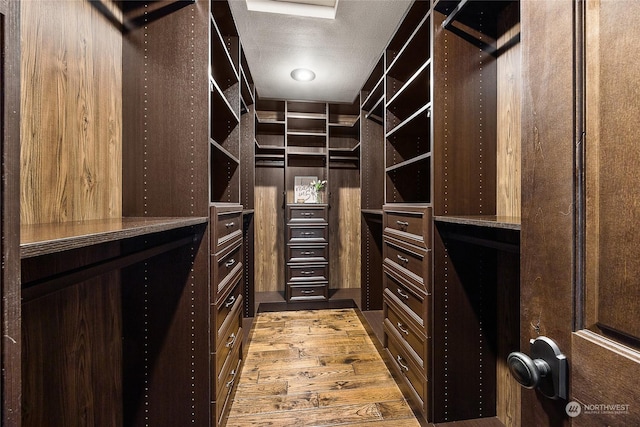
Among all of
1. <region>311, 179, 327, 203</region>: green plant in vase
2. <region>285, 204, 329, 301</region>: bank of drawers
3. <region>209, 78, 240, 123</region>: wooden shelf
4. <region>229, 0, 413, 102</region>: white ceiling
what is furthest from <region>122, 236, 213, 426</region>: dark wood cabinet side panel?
<region>311, 179, 327, 203</region>: green plant in vase

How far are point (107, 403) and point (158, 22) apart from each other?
5.42ft

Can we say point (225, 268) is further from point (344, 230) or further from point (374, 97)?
point (344, 230)

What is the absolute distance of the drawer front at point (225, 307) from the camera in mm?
1410

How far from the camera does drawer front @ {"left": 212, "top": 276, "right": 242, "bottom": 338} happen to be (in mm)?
1410

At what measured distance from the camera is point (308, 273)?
126 inches

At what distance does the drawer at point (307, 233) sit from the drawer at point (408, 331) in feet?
4.03

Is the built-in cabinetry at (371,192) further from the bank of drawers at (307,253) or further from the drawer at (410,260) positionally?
the drawer at (410,260)

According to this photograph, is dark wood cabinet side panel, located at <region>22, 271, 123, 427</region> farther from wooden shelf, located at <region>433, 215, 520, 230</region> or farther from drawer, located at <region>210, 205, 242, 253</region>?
wooden shelf, located at <region>433, 215, 520, 230</region>

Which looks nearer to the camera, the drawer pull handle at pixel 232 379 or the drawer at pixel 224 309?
the drawer at pixel 224 309

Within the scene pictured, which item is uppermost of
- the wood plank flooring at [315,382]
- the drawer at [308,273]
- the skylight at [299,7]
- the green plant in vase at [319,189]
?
the skylight at [299,7]

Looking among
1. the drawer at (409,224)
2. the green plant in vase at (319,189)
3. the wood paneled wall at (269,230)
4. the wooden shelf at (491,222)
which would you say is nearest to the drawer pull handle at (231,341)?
the drawer at (409,224)

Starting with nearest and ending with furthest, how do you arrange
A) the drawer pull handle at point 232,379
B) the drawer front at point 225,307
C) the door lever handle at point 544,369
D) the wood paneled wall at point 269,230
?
the door lever handle at point 544,369 → the drawer front at point 225,307 → the drawer pull handle at point 232,379 → the wood paneled wall at point 269,230

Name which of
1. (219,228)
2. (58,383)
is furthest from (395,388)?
(58,383)

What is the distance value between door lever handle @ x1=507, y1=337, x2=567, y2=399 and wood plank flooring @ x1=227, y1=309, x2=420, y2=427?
4.49 ft
